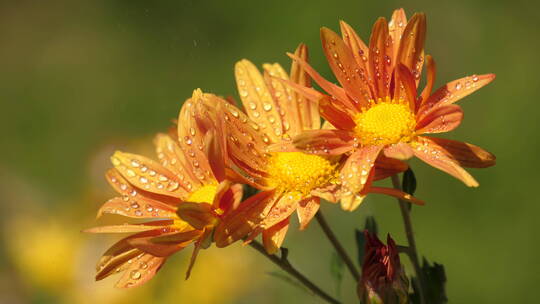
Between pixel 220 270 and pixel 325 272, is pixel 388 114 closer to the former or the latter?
pixel 220 270

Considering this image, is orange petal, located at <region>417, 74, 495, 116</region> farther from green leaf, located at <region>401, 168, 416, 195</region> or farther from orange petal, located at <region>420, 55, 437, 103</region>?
green leaf, located at <region>401, 168, 416, 195</region>

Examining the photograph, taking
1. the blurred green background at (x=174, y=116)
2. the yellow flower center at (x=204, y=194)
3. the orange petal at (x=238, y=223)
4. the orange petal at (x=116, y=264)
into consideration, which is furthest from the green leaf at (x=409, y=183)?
the blurred green background at (x=174, y=116)

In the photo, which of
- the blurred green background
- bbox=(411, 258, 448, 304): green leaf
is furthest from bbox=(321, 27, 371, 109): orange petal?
the blurred green background

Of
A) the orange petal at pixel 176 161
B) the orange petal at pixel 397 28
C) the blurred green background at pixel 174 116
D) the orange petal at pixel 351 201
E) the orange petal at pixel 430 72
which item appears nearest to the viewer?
the orange petal at pixel 351 201

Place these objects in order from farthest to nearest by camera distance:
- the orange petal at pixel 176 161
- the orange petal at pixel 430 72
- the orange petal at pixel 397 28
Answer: the orange petal at pixel 176 161, the orange petal at pixel 397 28, the orange petal at pixel 430 72

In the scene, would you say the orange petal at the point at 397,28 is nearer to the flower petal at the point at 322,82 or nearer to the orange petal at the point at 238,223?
the flower petal at the point at 322,82

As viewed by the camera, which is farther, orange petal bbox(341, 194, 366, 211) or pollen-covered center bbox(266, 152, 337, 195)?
pollen-covered center bbox(266, 152, 337, 195)
